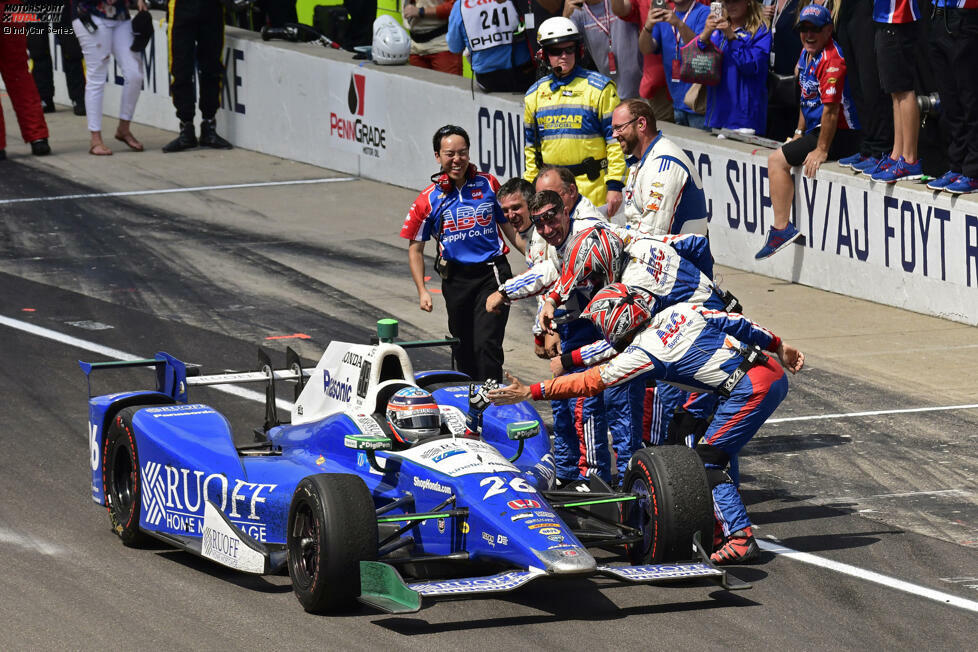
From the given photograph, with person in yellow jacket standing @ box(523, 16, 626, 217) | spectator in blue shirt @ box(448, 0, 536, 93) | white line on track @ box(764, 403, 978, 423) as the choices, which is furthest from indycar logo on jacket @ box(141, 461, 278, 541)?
spectator in blue shirt @ box(448, 0, 536, 93)

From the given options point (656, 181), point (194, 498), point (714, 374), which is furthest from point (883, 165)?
point (194, 498)

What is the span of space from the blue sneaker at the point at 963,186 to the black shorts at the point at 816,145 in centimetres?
159

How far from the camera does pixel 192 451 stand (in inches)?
341

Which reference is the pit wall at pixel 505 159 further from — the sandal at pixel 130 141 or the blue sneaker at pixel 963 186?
the sandal at pixel 130 141

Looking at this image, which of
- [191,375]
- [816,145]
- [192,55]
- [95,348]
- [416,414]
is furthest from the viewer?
[192,55]

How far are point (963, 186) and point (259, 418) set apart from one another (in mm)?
6083

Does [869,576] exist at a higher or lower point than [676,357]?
lower

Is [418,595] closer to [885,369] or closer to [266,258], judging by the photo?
[885,369]

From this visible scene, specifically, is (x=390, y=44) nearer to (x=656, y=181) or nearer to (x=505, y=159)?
(x=505, y=159)

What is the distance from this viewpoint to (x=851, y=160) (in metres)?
14.6

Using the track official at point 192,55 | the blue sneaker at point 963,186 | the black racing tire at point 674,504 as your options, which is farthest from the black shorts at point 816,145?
the track official at point 192,55

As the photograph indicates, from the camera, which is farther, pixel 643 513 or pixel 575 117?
pixel 575 117

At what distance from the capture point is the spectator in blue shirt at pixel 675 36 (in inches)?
622

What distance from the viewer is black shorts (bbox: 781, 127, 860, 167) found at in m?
14.7
